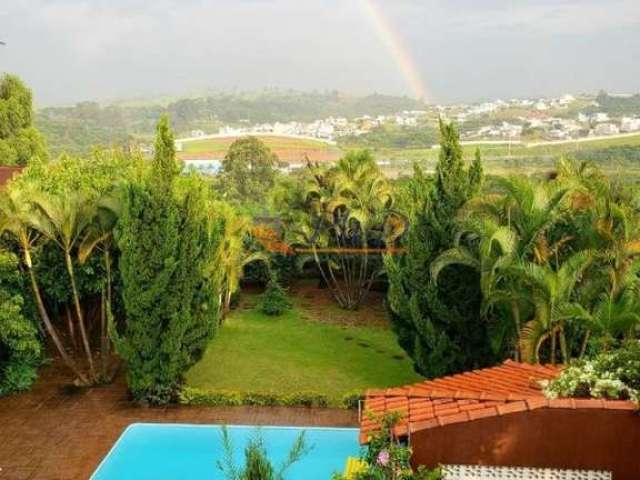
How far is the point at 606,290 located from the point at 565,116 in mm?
56608

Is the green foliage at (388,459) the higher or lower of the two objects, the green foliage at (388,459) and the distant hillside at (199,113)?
the lower

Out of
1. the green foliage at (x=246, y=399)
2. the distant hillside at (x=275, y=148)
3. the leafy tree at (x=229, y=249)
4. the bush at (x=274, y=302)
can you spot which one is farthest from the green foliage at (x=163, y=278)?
the distant hillside at (x=275, y=148)

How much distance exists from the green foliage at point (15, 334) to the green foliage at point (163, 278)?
154 centimetres

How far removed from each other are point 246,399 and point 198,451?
70.9 inches

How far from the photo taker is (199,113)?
98.4 m

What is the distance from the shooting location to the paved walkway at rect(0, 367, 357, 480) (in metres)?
9.77

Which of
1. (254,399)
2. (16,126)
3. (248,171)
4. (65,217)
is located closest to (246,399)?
(254,399)

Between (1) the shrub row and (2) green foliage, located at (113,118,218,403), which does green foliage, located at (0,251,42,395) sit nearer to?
(2) green foliage, located at (113,118,218,403)

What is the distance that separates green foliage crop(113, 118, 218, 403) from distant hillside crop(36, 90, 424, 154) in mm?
45632

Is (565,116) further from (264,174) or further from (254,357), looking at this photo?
(254,357)

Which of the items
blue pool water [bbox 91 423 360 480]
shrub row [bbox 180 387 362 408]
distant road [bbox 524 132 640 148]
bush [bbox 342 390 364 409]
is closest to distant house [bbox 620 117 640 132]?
distant road [bbox 524 132 640 148]

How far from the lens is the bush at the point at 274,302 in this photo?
18.3m

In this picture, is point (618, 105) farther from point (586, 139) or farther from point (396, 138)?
point (396, 138)

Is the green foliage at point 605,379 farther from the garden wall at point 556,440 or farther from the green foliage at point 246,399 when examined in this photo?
the green foliage at point 246,399
